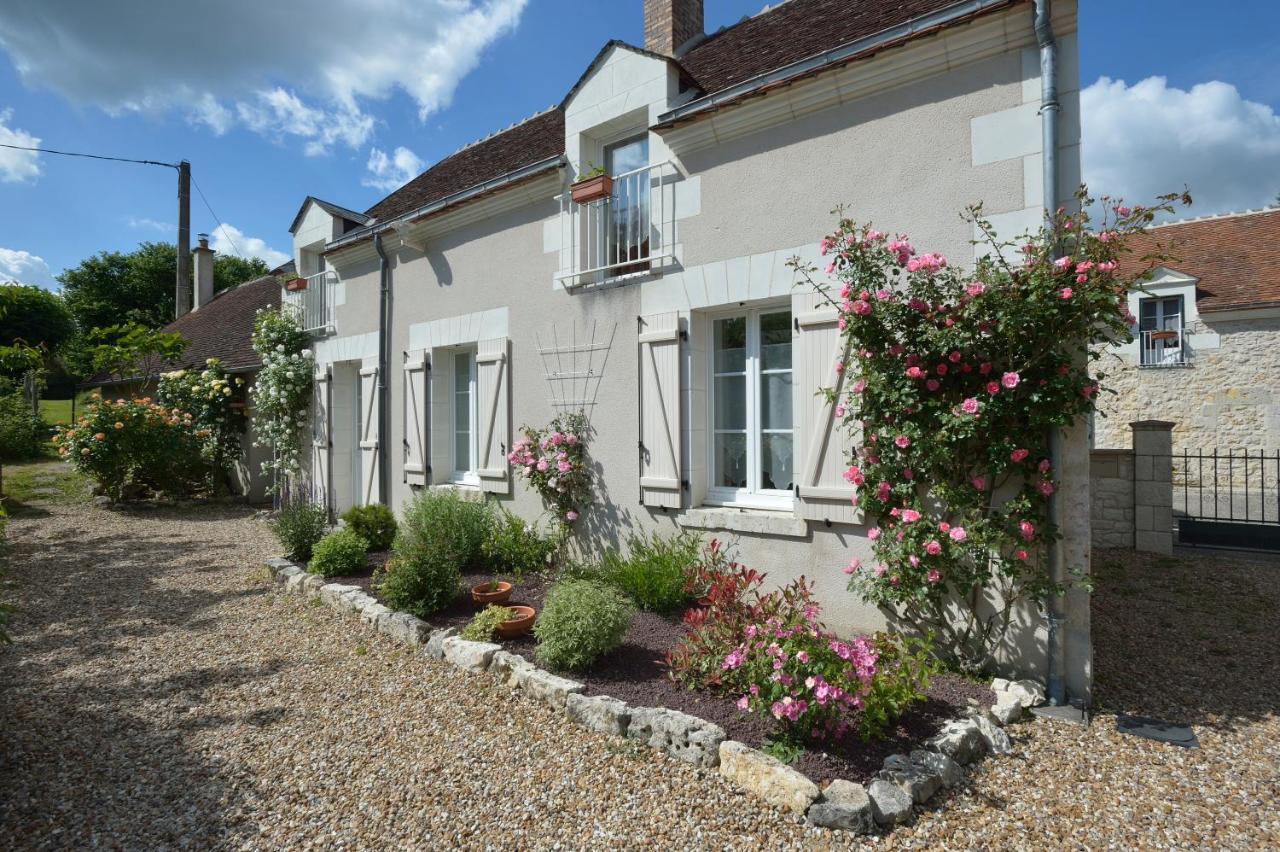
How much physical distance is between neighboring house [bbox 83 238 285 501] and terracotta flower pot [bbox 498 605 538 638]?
7.75 metres

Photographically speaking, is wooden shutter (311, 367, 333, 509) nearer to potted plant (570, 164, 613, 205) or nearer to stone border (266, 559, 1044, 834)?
potted plant (570, 164, 613, 205)

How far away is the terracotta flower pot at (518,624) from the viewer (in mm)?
4387

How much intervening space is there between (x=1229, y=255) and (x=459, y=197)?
56.0 ft

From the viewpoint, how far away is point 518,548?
240 inches

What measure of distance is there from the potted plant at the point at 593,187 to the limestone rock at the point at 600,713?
13.5 ft

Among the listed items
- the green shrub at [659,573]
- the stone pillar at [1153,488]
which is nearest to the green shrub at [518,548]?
the green shrub at [659,573]

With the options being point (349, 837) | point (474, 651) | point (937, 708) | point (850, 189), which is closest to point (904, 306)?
point (850, 189)

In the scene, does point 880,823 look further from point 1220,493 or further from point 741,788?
point 1220,493

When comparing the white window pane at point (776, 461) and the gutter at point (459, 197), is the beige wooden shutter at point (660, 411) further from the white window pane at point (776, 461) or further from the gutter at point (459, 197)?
the gutter at point (459, 197)

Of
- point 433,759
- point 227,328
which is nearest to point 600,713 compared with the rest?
point 433,759

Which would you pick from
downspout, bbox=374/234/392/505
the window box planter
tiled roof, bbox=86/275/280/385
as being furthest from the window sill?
tiled roof, bbox=86/275/280/385

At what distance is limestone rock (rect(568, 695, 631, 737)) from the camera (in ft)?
10.7

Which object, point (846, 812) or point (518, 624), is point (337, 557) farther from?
point (846, 812)

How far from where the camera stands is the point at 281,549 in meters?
7.70
